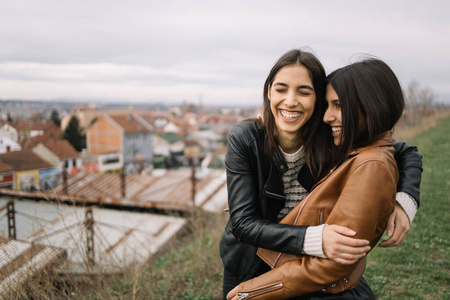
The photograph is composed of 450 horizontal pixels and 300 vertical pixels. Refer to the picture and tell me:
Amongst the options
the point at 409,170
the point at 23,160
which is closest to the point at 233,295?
the point at 409,170

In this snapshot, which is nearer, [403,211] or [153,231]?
[403,211]

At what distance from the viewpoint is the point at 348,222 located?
1168mm

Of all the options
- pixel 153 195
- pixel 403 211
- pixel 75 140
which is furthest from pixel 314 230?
pixel 153 195

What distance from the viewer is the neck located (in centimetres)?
153

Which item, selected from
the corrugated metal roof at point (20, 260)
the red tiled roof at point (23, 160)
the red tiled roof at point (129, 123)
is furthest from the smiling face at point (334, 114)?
the red tiled roof at point (129, 123)

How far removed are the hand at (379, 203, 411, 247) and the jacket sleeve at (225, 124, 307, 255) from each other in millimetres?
466

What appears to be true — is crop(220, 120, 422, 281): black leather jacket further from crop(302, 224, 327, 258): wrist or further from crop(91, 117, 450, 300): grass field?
crop(91, 117, 450, 300): grass field

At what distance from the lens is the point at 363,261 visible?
1.45 m

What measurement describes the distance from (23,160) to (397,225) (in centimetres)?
406

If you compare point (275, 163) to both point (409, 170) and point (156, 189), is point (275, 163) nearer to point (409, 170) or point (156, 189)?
point (409, 170)

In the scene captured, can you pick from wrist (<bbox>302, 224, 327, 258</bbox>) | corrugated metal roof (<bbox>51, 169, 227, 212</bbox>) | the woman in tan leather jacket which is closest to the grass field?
the woman in tan leather jacket

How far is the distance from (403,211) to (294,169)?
51cm

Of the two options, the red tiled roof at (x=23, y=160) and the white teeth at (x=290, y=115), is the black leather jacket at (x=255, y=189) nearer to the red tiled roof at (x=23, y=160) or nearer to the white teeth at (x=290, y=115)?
the white teeth at (x=290, y=115)

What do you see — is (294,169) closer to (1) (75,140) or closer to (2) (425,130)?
(1) (75,140)
